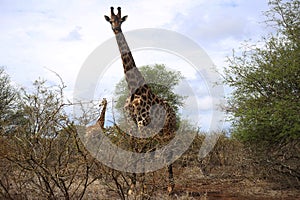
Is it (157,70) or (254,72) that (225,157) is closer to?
(254,72)

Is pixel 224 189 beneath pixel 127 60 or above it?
beneath

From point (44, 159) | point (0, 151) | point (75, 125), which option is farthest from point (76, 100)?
point (0, 151)

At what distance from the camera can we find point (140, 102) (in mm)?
8133

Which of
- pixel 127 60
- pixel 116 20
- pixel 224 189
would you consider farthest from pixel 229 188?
pixel 116 20

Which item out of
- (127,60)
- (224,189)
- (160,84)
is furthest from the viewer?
(160,84)

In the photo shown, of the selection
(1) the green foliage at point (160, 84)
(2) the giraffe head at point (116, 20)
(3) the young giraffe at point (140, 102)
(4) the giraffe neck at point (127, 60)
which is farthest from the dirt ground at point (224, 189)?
(1) the green foliage at point (160, 84)

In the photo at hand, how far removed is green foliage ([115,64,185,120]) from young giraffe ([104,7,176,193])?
5886 millimetres

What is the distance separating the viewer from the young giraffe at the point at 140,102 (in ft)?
26.4

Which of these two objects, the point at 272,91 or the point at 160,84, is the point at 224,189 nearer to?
the point at 272,91

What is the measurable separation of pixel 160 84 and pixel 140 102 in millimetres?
7892

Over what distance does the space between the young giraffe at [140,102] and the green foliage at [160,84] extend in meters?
5.89

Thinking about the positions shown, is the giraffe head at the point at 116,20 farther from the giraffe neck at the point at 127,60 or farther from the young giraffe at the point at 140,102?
the giraffe neck at the point at 127,60

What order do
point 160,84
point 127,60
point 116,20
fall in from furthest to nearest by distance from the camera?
1. point 160,84
2. point 127,60
3. point 116,20

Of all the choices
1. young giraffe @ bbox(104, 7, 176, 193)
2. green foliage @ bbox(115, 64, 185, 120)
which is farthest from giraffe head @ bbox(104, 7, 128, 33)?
green foliage @ bbox(115, 64, 185, 120)
